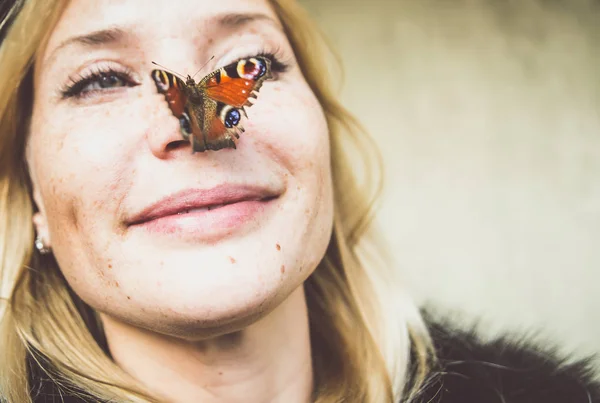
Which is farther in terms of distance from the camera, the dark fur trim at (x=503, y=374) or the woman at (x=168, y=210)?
the dark fur trim at (x=503, y=374)

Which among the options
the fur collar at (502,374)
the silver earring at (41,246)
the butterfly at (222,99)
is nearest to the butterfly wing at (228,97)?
the butterfly at (222,99)

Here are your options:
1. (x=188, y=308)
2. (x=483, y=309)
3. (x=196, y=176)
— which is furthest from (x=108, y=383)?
(x=483, y=309)

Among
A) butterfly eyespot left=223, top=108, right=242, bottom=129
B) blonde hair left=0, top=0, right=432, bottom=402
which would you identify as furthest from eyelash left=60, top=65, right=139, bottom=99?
butterfly eyespot left=223, top=108, right=242, bottom=129

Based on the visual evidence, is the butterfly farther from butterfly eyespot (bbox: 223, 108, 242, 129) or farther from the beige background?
the beige background

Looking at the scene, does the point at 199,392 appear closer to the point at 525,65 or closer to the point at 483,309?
the point at 483,309

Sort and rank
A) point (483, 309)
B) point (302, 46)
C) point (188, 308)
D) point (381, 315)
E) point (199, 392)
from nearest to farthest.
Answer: point (188, 308), point (199, 392), point (302, 46), point (381, 315), point (483, 309)

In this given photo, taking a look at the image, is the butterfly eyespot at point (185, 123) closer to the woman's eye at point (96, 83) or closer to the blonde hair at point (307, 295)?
the woman's eye at point (96, 83)
